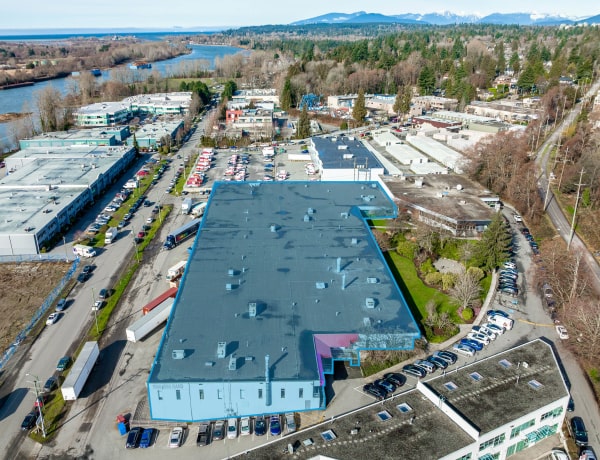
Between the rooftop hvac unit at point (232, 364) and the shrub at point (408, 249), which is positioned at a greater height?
the rooftop hvac unit at point (232, 364)

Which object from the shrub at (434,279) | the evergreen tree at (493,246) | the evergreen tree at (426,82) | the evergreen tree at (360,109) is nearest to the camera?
the shrub at (434,279)

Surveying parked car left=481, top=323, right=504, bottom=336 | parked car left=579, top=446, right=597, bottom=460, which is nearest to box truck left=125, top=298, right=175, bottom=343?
parked car left=481, top=323, right=504, bottom=336

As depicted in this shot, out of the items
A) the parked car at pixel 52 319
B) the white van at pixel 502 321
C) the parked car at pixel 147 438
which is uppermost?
the white van at pixel 502 321

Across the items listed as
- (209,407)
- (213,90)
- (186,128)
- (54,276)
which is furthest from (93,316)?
(213,90)

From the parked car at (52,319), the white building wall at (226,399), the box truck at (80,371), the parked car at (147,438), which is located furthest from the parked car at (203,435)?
the parked car at (52,319)

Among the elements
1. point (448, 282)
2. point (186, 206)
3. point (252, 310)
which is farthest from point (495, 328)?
point (186, 206)

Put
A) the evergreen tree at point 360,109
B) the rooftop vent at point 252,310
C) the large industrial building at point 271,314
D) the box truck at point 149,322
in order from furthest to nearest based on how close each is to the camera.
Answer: the evergreen tree at point 360,109, the box truck at point 149,322, the rooftop vent at point 252,310, the large industrial building at point 271,314

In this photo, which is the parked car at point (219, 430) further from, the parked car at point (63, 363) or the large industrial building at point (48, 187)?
the large industrial building at point (48, 187)
